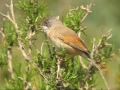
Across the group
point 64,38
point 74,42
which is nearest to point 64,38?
point 64,38

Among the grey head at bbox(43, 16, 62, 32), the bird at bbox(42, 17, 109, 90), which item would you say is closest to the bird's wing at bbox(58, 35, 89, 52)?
the bird at bbox(42, 17, 109, 90)

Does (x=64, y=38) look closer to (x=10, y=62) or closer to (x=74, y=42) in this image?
(x=74, y=42)

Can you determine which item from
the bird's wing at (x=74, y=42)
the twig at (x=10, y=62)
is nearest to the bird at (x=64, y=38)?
the bird's wing at (x=74, y=42)

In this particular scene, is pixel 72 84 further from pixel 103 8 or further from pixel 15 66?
pixel 103 8

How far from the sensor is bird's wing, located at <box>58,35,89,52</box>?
156 inches

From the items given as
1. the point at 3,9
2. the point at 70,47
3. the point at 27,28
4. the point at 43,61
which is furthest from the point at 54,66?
the point at 3,9

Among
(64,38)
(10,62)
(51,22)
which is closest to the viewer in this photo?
(10,62)

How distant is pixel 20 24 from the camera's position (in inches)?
142

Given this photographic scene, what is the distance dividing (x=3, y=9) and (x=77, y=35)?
2786mm

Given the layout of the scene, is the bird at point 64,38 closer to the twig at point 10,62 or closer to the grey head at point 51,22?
the grey head at point 51,22

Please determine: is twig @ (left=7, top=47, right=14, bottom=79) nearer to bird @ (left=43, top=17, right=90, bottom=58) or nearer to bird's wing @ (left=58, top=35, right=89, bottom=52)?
bird @ (left=43, top=17, right=90, bottom=58)

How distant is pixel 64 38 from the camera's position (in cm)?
430

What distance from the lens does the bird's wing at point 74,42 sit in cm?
395

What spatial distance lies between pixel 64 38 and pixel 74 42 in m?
0.16
